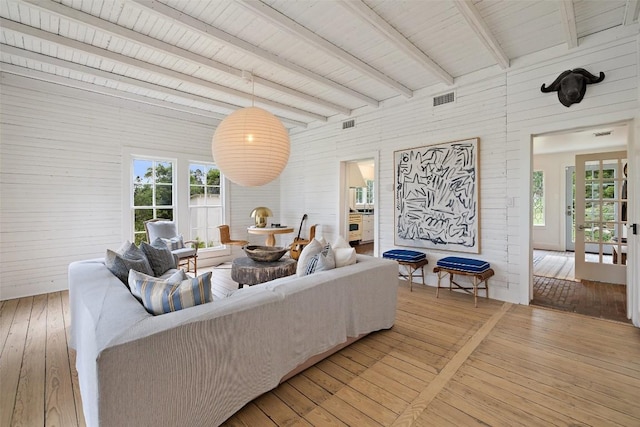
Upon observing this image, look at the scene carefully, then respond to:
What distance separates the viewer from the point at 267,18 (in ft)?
8.46

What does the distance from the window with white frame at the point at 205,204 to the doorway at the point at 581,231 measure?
18.4ft

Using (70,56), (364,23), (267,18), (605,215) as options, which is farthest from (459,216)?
(70,56)

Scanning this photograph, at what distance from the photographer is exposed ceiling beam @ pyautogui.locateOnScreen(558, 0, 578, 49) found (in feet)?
8.17

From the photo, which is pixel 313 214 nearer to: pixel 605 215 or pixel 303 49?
pixel 303 49

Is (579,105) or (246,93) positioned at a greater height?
(246,93)

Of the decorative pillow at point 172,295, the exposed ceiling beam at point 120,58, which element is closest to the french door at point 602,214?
the exposed ceiling beam at point 120,58

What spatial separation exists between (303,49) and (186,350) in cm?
326

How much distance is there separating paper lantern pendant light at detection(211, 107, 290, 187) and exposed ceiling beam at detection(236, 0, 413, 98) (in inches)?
31.8

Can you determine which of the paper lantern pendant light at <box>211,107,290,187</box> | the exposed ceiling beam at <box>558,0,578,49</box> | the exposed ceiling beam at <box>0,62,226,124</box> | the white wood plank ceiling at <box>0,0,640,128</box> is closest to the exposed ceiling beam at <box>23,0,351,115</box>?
the white wood plank ceiling at <box>0,0,640,128</box>

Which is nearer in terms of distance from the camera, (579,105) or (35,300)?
(579,105)

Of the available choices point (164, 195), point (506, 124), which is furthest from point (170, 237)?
point (506, 124)

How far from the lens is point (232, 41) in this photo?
9.87ft

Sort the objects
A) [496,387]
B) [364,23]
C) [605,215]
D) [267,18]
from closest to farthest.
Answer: [496,387]
[267,18]
[364,23]
[605,215]

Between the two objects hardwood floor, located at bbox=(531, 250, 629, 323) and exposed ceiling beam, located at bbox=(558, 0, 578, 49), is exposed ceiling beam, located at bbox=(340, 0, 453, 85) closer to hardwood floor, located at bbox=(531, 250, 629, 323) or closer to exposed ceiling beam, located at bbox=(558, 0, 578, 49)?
exposed ceiling beam, located at bbox=(558, 0, 578, 49)
